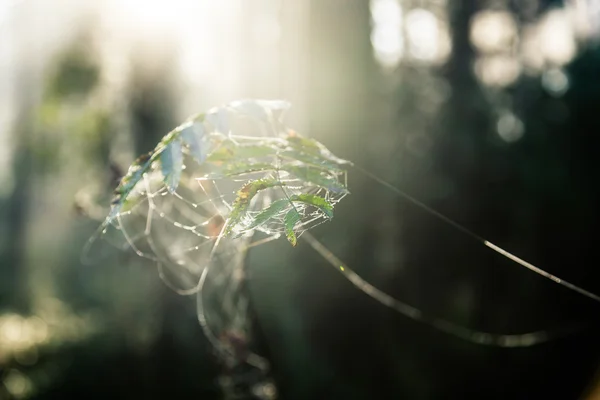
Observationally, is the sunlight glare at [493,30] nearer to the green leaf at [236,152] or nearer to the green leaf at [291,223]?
the green leaf at [236,152]

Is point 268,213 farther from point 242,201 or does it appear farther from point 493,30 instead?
point 493,30

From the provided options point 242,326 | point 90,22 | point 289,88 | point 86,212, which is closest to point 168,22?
point 90,22

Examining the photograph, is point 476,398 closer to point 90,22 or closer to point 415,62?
point 415,62

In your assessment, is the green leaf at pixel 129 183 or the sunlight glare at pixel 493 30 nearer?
the green leaf at pixel 129 183

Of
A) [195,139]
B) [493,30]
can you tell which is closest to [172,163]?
[195,139]

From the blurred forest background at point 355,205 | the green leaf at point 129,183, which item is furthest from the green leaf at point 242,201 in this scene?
the blurred forest background at point 355,205

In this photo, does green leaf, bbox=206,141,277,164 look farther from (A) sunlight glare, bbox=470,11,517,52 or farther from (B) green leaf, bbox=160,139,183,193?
(A) sunlight glare, bbox=470,11,517,52
